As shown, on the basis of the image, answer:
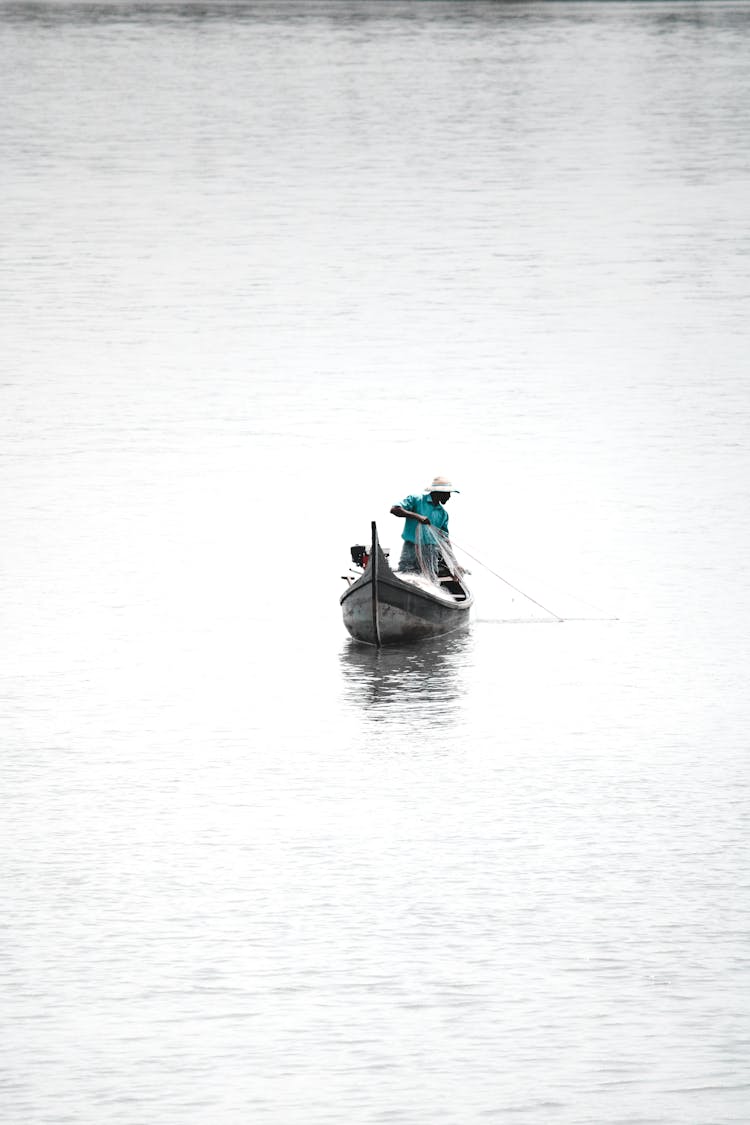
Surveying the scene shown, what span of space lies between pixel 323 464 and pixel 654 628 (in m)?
12.5

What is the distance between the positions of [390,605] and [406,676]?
37.3 inches

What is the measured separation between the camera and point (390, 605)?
73.4 ft

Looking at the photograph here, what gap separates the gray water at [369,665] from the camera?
12.9m

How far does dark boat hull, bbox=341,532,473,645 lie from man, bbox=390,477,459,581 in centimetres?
55

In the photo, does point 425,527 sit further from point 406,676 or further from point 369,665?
point 406,676

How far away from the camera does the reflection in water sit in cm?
2059

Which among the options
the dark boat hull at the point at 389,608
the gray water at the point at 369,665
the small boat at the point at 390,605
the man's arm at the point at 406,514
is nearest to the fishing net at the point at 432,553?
the small boat at the point at 390,605

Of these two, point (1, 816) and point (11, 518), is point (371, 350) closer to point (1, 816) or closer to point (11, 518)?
point (11, 518)

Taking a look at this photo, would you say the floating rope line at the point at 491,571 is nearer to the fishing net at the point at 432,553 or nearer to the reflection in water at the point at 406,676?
the fishing net at the point at 432,553

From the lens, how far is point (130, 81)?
90.9m

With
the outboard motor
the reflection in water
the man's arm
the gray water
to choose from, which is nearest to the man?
the man's arm

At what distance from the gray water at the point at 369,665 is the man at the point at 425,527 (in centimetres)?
103

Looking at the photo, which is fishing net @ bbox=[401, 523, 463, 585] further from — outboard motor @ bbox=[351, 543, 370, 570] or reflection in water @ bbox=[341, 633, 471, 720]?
reflection in water @ bbox=[341, 633, 471, 720]

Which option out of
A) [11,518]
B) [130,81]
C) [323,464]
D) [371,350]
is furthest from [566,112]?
[11,518]
